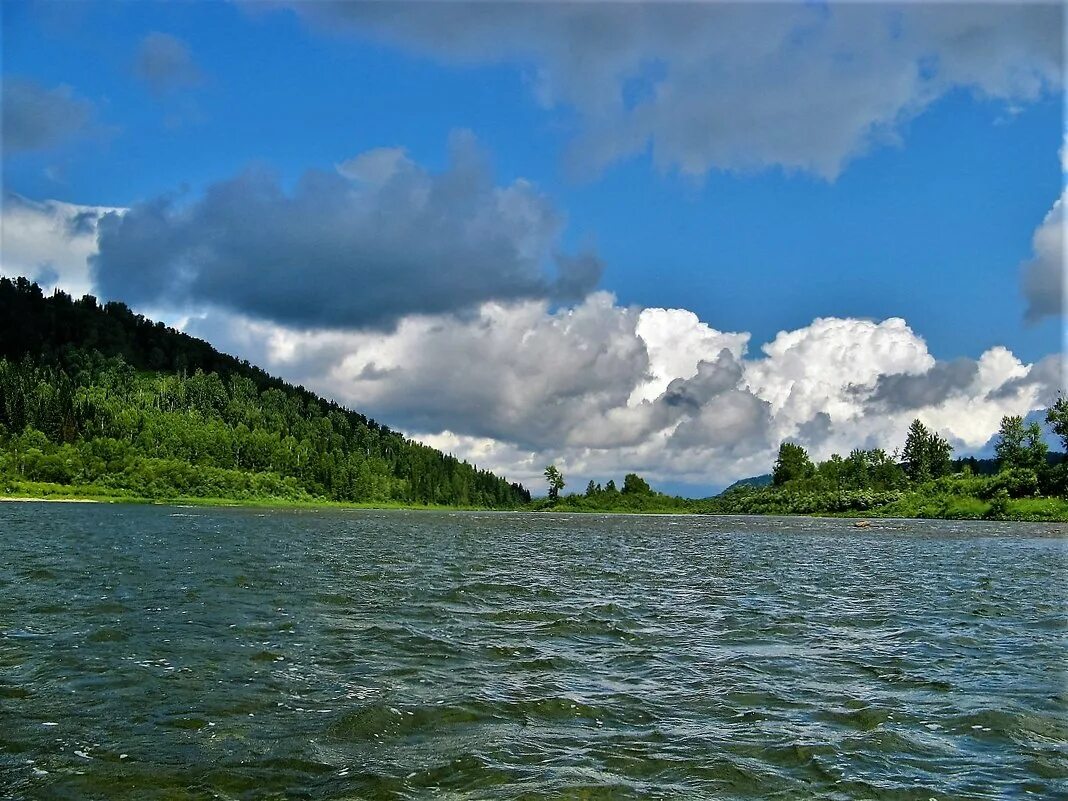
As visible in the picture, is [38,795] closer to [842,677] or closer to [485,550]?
[842,677]

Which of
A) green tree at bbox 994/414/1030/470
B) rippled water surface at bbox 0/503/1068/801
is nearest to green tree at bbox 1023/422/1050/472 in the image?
green tree at bbox 994/414/1030/470

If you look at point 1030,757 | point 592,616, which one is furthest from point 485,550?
point 1030,757

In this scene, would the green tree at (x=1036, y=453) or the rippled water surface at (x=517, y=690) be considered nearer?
the rippled water surface at (x=517, y=690)

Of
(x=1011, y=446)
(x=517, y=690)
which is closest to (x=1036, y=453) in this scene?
(x=1011, y=446)

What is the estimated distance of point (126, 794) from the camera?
13000 millimetres

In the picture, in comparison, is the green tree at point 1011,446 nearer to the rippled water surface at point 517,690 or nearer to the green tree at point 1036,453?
the green tree at point 1036,453

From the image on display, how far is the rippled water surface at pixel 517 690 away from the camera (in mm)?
14328

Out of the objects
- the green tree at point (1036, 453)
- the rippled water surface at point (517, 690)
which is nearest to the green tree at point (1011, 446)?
the green tree at point (1036, 453)

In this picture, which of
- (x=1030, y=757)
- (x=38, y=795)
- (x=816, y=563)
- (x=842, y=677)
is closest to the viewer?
(x=38, y=795)

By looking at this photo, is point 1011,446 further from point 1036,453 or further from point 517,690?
point 517,690

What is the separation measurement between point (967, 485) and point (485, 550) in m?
154

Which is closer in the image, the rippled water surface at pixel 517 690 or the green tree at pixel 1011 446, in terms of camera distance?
the rippled water surface at pixel 517 690

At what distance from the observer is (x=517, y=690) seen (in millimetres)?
20484

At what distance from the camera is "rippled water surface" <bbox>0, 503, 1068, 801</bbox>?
14.3 meters
